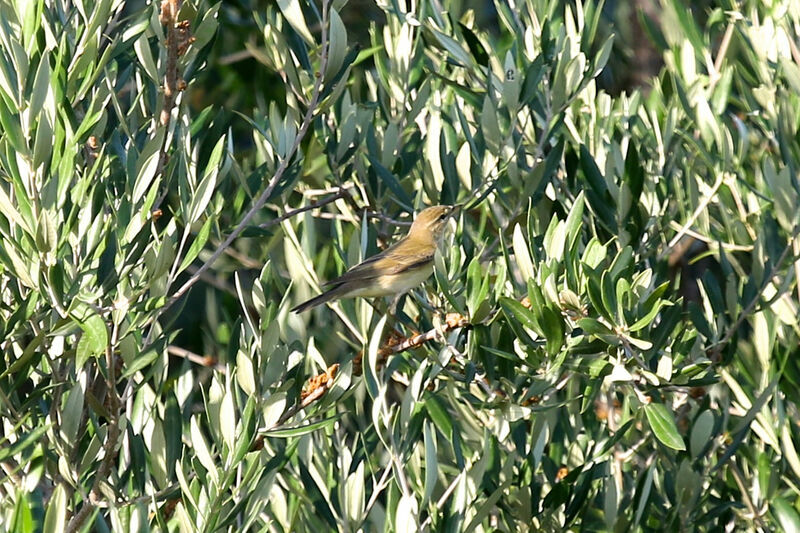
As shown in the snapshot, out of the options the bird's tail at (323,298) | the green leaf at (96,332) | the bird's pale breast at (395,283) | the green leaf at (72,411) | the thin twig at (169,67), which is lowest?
the bird's pale breast at (395,283)

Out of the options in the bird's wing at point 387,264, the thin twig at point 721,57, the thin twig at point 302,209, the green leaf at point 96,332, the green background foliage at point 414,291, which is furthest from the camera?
the thin twig at point 721,57

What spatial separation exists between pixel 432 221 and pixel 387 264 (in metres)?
0.26

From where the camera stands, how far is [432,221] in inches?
160

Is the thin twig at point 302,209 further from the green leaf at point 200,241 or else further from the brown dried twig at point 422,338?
the green leaf at point 200,241

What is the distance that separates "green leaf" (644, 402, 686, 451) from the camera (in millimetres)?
2803

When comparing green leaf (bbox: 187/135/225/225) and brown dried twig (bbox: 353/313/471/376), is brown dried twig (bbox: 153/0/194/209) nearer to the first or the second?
green leaf (bbox: 187/135/225/225)

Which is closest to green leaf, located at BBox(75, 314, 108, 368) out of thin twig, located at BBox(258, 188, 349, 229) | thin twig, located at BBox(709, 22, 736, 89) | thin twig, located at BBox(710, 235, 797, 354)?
thin twig, located at BBox(258, 188, 349, 229)

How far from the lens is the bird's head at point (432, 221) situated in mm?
3801

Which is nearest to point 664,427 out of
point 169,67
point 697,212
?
point 697,212

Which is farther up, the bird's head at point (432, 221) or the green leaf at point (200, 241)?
the green leaf at point (200, 241)

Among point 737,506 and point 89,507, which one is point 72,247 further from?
point 737,506

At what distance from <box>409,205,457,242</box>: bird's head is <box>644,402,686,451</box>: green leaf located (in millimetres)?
1085

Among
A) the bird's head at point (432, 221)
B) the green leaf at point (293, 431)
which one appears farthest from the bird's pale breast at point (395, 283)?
the green leaf at point (293, 431)

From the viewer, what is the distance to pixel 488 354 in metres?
3.15
